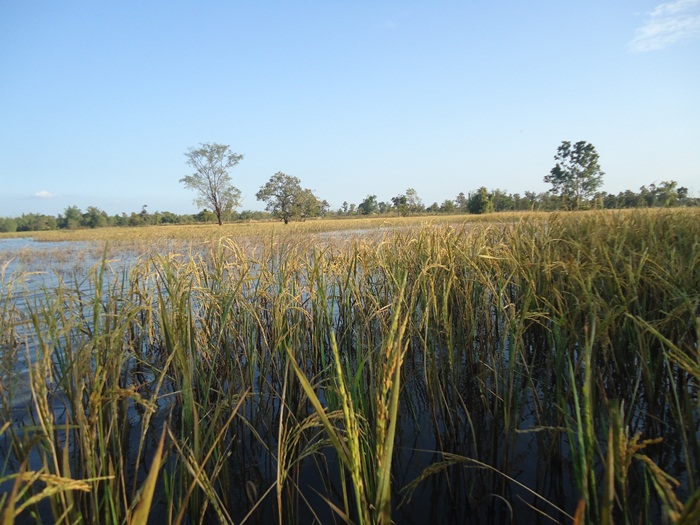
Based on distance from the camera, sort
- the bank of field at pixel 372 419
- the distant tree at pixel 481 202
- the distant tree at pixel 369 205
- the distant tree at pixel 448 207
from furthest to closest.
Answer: the distant tree at pixel 369 205 → the distant tree at pixel 448 207 → the distant tree at pixel 481 202 → the bank of field at pixel 372 419

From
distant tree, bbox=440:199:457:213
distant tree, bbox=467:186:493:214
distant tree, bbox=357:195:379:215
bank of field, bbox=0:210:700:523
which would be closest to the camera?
bank of field, bbox=0:210:700:523

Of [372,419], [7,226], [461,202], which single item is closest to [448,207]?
[461,202]

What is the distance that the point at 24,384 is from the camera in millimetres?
3162

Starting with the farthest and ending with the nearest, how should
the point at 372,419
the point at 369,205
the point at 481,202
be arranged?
the point at 369,205, the point at 481,202, the point at 372,419

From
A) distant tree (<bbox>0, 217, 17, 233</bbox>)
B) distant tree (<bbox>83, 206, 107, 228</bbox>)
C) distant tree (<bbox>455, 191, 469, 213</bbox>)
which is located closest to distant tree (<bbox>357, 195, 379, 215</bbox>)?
distant tree (<bbox>455, 191, 469, 213</bbox>)

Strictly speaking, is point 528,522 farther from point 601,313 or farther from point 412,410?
point 601,313

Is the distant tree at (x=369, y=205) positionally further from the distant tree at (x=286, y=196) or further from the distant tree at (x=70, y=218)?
the distant tree at (x=70, y=218)

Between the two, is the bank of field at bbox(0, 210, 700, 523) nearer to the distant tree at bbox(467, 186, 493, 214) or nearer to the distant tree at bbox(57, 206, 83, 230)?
the distant tree at bbox(467, 186, 493, 214)

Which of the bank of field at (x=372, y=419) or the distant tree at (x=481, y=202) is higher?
the distant tree at (x=481, y=202)

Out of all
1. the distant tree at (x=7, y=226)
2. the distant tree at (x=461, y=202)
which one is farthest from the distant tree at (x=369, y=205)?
the distant tree at (x=7, y=226)

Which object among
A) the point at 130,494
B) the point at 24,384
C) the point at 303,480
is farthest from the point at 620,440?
the point at 24,384

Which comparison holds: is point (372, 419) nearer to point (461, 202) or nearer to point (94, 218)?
point (461, 202)

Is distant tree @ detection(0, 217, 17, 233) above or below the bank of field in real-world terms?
above

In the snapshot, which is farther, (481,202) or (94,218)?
(94,218)
